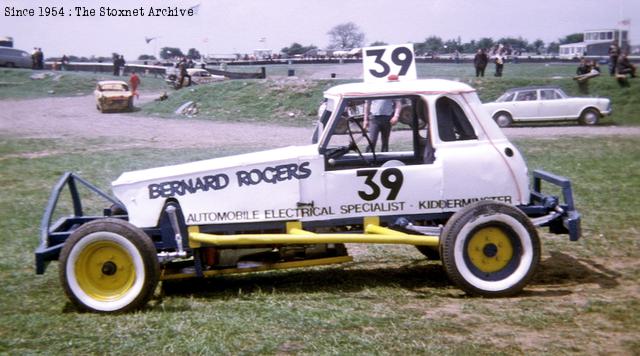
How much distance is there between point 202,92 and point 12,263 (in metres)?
27.0

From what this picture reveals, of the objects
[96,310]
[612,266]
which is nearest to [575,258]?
[612,266]

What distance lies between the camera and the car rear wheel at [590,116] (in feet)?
79.5

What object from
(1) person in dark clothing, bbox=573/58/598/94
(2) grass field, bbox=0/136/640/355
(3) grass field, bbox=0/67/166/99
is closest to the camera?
(2) grass field, bbox=0/136/640/355

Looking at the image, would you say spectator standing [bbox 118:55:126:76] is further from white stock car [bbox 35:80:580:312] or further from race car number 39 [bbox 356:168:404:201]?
race car number 39 [bbox 356:168:404:201]

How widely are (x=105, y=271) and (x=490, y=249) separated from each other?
312 centimetres

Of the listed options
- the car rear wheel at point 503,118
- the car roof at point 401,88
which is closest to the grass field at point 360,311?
the car roof at point 401,88

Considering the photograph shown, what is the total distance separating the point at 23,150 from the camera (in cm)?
1736

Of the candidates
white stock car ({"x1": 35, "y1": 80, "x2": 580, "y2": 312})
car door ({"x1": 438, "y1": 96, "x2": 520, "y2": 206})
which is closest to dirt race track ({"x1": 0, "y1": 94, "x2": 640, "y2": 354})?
white stock car ({"x1": 35, "y1": 80, "x2": 580, "y2": 312})

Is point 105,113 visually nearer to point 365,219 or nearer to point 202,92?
point 202,92

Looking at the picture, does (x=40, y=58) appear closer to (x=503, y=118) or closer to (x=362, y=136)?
(x=503, y=118)

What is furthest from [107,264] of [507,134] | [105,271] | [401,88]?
[507,134]

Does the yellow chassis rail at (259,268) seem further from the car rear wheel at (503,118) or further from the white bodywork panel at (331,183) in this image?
the car rear wheel at (503,118)

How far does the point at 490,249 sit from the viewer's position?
6137mm

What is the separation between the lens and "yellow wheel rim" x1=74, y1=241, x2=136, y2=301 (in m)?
5.80
